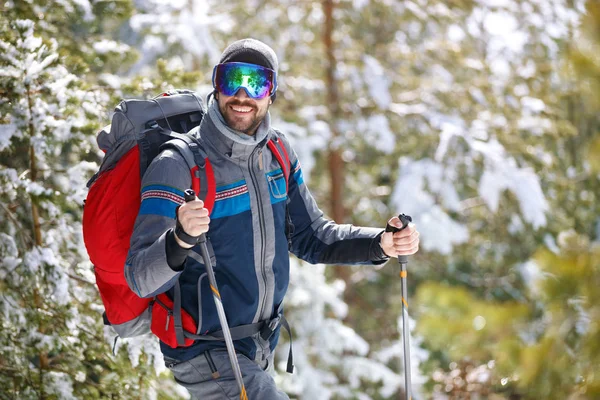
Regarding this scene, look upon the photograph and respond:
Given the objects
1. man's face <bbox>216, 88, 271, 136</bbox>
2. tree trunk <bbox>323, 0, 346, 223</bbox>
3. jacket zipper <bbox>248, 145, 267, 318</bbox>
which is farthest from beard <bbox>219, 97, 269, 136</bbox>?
tree trunk <bbox>323, 0, 346, 223</bbox>

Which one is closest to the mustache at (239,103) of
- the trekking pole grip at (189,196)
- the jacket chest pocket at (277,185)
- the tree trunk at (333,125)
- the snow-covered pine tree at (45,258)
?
the jacket chest pocket at (277,185)

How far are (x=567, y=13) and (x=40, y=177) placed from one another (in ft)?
31.7

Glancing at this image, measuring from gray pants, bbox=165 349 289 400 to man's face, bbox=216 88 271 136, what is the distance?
1.13 meters

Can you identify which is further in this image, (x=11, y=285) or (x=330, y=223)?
(x=11, y=285)

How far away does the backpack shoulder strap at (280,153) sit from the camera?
3934 millimetres

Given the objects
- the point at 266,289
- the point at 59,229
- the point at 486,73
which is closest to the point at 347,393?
the point at 486,73

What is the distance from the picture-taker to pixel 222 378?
142 inches

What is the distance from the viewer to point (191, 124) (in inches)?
160

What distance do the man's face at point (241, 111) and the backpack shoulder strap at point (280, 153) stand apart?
7.9 inches

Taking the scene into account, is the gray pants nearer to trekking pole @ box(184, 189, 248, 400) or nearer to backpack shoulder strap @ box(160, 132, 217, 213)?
trekking pole @ box(184, 189, 248, 400)

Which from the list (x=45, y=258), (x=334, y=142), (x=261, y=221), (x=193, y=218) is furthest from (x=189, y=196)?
(x=334, y=142)

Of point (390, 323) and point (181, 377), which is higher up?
point (181, 377)

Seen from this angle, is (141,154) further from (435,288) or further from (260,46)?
(435,288)

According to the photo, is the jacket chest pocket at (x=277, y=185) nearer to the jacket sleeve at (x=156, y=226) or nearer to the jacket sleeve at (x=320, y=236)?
the jacket sleeve at (x=320, y=236)
